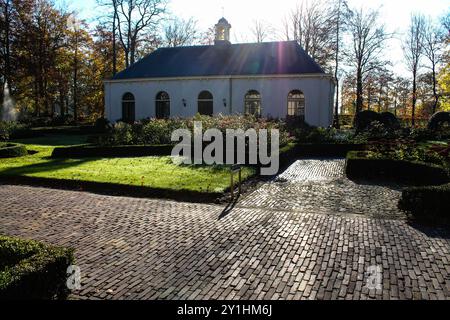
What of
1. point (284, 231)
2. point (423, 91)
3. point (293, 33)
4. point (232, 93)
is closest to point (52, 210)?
point (284, 231)

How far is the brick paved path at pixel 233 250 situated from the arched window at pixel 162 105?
22.7 meters

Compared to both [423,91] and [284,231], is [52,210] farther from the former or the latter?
[423,91]

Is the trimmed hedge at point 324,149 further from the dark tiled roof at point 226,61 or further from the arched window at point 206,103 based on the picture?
Result: the arched window at point 206,103

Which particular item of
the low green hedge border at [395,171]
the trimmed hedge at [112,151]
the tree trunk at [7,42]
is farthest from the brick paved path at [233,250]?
the tree trunk at [7,42]

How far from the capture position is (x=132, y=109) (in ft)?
104

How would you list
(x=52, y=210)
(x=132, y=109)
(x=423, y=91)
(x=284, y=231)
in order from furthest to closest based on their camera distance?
(x=423, y=91) < (x=132, y=109) < (x=52, y=210) < (x=284, y=231)

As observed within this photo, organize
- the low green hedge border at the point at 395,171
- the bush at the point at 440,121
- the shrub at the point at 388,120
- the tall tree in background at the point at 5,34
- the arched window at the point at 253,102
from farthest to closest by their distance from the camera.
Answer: the tall tree in background at the point at 5,34, the arched window at the point at 253,102, the bush at the point at 440,121, the shrub at the point at 388,120, the low green hedge border at the point at 395,171

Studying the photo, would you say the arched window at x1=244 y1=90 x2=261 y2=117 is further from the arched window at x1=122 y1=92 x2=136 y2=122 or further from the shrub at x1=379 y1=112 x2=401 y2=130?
the arched window at x1=122 y1=92 x2=136 y2=122

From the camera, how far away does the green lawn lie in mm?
10094

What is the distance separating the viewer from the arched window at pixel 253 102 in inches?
1110

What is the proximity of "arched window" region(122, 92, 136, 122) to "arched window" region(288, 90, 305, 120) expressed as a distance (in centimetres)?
1333

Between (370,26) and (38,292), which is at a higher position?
(370,26)

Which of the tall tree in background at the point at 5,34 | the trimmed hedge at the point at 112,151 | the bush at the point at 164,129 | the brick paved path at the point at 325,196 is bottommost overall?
the brick paved path at the point at 325,196

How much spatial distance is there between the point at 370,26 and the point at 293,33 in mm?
7846
